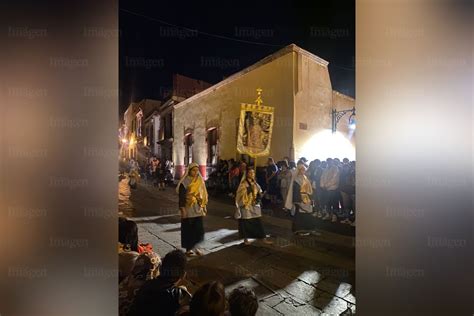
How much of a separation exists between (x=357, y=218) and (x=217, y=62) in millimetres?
1920

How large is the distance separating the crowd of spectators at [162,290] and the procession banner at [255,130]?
1.12 m

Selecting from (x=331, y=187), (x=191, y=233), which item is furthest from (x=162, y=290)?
(x=331, y=187)

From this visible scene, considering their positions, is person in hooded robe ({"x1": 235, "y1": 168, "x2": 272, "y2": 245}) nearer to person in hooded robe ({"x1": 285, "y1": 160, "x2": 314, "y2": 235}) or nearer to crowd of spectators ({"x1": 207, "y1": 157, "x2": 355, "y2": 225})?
crowd of spectators ({"x1": 207, "y1": 157, "x2": 355, "y2": 225})

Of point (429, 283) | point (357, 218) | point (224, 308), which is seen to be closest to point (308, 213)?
point (357, 218)

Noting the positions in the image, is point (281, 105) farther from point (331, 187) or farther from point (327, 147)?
point (331, 187)

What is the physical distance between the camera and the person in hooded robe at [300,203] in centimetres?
262

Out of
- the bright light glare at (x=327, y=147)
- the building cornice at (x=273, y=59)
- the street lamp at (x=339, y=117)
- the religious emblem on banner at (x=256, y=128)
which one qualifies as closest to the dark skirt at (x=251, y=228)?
the religious emblem on banner at (x=256, y=128)

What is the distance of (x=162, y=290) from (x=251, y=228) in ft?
3.00

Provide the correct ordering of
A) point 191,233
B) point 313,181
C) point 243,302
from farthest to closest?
point 313,181 < point 191,233 < point 243,302

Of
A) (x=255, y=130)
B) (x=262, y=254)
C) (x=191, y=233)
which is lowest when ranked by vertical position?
(x=262, y=254)

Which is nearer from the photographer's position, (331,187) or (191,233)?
(191,233)

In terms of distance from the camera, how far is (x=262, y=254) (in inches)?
102

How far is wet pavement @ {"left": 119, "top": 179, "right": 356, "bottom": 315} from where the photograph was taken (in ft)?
8.30

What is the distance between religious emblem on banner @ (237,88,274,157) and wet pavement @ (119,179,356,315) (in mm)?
527
